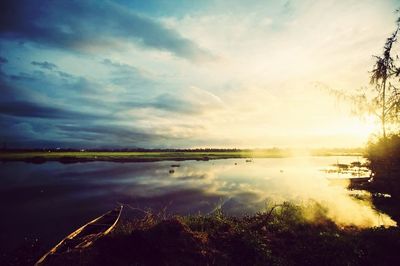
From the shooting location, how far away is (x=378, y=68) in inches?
953

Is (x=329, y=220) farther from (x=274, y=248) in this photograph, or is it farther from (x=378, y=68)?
(x=378, y=68)

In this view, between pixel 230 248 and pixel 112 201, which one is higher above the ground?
pixel 230 248

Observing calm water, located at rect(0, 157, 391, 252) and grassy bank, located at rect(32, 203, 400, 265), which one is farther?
calm water, located at rect(0, 157, 391, 252)

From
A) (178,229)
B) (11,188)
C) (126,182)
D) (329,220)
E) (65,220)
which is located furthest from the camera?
(126,182)

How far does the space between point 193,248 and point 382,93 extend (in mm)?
22383

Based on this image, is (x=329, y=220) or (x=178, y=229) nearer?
(x=178, y=229)

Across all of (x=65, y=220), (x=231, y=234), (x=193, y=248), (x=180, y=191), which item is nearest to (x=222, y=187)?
(x=180, y=191)

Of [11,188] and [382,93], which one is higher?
[382,93]

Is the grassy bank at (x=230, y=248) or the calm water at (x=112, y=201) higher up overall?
the grassy bank at (x=230, y=248)

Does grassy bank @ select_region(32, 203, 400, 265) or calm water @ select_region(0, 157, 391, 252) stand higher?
grassy bank @ select_region(32, 203, 400, 265)

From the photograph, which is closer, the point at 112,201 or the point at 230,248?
the point at 230,248

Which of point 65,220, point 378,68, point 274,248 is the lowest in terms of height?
point 65,220

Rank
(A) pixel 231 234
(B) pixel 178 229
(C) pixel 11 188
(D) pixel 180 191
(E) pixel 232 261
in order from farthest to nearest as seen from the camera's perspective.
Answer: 1. (C) pixel 11 188
2. (D) pixel 180 191
3. (A) pixel 231 234
4. (B) pixel 178 229
5. (E) pixel 232 261

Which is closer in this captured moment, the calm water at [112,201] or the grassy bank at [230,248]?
the grassy bank at [230,248]
